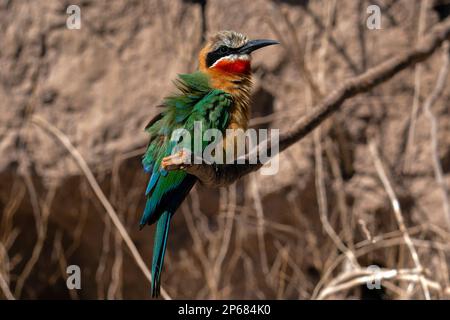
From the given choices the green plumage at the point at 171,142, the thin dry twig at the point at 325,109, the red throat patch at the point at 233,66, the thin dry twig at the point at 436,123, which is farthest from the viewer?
the thin dry twig at the point at 436,123

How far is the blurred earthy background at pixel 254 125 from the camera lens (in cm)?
373

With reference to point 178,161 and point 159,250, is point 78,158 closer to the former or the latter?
point 159,250

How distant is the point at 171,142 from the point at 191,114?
15cm

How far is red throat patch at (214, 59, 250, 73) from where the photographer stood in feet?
10.1

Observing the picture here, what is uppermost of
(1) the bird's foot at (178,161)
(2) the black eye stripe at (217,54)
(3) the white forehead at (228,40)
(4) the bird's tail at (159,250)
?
(3) the white forehead at (228,40)

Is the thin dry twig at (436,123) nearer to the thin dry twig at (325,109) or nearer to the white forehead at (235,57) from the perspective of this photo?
the thin dry twig at (325,109)

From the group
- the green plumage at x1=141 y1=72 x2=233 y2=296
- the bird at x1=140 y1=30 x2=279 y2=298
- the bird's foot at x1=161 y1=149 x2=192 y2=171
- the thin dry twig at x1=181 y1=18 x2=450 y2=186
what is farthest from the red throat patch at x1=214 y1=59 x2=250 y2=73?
the bird's foot at x1=161 y1=149 x2=192 y2=171

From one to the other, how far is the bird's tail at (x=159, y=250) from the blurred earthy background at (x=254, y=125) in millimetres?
976

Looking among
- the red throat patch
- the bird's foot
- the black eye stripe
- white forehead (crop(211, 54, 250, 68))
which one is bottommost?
the bird's foot

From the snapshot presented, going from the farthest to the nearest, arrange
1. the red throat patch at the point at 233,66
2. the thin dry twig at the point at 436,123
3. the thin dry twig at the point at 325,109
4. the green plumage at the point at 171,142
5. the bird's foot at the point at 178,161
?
1. the thin dry twig at the point at 436,123
2. the red throat patch at the point at 233,66
3. the green plumage at the point at 171,142
4. the thin dry twig at the point at 325,109
5. the bird's foot at the point at 178,161

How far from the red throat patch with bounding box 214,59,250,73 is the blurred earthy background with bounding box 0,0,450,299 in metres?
0.63

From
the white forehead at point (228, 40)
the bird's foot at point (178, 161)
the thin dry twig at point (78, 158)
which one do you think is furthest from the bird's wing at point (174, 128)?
the thin dry twig at point (78, 158)

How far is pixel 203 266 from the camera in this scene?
3.87 meters

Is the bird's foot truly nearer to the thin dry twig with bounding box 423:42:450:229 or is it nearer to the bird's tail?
the bird's tail
